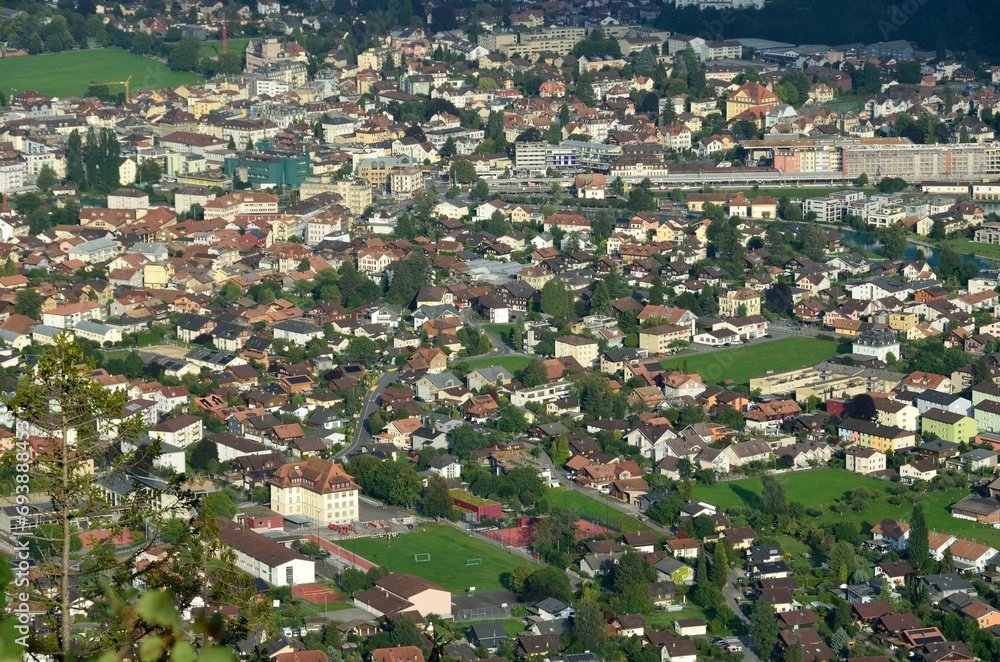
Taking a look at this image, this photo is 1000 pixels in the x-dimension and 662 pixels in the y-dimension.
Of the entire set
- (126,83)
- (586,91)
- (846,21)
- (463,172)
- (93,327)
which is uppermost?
(846,21)

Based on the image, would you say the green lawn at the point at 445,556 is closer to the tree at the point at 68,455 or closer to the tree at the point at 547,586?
the tree at the point at 547,586

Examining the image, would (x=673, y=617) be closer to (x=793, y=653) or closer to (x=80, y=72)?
(x=793, y=653)

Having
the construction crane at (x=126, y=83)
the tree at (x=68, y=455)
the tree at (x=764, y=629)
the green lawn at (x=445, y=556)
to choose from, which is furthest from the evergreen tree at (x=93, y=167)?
the tree at (x=68, y=455)

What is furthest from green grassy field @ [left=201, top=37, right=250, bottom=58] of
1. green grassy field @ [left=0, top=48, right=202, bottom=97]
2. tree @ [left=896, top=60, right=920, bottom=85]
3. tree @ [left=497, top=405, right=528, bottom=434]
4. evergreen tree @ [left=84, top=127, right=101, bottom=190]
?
tree @ [left=497, top=405, right=528, bottom=434]

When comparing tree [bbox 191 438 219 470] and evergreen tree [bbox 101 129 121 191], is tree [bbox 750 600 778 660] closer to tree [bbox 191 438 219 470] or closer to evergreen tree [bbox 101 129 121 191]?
tree [bbox 191 438 219 470]

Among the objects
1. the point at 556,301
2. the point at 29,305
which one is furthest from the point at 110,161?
the point at 556,301

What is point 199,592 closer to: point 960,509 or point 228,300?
point 960,509

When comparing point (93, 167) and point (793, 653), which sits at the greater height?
point (93, 167)

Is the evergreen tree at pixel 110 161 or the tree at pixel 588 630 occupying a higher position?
the evergreen tree at pixel 110 161
